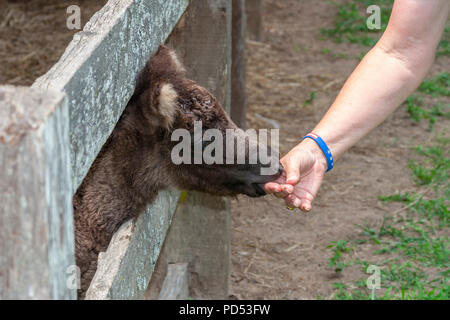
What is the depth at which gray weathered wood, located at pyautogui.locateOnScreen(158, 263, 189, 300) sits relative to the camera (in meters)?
3.90

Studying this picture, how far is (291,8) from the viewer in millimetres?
9992

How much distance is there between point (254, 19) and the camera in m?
8.45

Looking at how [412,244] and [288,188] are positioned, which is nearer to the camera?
[288,188]

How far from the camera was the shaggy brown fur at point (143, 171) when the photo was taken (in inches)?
106

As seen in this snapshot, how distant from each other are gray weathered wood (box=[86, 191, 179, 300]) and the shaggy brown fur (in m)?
0.11

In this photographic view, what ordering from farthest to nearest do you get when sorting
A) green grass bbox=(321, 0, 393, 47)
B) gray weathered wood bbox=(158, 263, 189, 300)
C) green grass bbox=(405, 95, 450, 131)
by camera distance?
green grass bbox=(321, 0, 393, 47)
green grass bbox=(405, 95, 450, 131)
gray weathered wood bbox=(158, 263, 189, 300)

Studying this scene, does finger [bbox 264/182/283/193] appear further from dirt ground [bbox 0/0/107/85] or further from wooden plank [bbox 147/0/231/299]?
dirt ground [bbox 0/0/107/85]

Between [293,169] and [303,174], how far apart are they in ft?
0.65

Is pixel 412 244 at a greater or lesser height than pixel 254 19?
lesser

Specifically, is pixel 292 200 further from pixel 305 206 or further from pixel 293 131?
pixel 293 131

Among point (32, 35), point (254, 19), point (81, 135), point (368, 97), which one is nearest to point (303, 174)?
point (368, 97)

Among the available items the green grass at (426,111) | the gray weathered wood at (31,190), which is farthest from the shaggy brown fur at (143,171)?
the green grass at (426,111)

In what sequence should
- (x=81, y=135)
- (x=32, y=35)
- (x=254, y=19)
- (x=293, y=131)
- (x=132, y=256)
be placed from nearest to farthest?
(x=81, y=135)
(x=132, y=256)
(x=293, y=131)
(x=32, y=35)
(x=254, y=19)

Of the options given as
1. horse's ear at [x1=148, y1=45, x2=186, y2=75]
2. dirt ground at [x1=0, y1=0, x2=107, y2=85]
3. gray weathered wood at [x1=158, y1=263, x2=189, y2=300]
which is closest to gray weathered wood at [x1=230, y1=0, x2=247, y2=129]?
gray weathered wood at [x1=158, y1=263, x2=189, y2=300]
